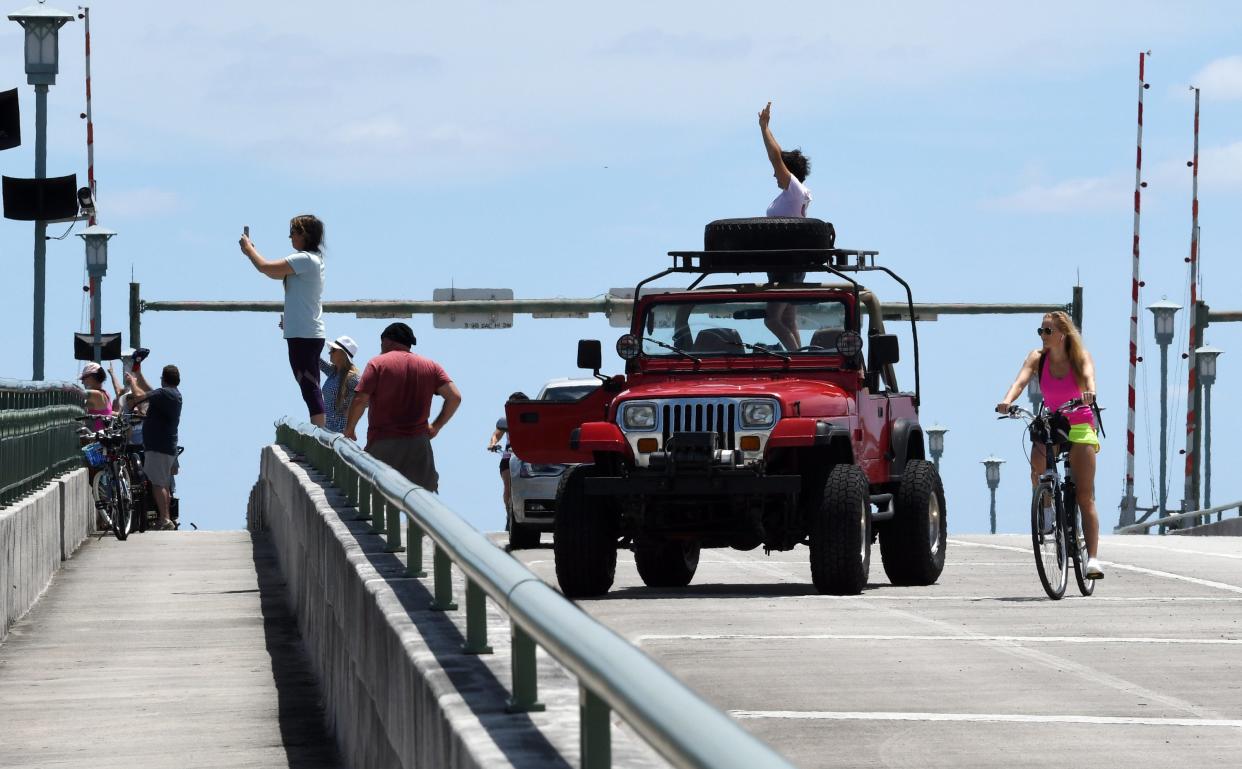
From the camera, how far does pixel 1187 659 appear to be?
1120cm

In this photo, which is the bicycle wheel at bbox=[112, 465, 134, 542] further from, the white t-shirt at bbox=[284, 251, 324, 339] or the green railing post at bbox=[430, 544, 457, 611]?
the green railing post at bbox=[430, 544, 457, 611]

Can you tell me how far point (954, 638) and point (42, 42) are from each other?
20161 millimetres

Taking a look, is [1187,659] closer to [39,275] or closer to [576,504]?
[576,504]

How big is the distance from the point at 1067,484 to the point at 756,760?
39.9 ft

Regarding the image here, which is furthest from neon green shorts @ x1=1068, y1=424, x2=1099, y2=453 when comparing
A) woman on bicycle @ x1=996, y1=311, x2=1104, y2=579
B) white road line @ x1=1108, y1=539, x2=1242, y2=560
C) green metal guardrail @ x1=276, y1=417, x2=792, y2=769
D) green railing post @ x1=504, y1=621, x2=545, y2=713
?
green railing post @ x1=504, y1=621, x2=545, y2=713

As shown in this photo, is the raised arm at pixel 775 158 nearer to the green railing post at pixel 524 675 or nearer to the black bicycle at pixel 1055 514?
the black bicycle at pixel 1055 514

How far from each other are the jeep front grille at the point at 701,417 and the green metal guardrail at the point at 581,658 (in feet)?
19.7

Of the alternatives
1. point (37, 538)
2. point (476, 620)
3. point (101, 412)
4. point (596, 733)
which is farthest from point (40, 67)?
point (596, 733)

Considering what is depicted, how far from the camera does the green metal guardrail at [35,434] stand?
16734mm

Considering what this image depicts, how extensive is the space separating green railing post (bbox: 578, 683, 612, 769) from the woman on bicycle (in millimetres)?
11084

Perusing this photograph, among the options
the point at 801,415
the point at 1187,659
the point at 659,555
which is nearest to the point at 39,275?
the point at 659,555

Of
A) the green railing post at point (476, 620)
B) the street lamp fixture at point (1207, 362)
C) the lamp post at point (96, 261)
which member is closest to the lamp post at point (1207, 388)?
the street lamp fixture at point (1207, 362)

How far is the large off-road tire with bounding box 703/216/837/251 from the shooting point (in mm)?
16297

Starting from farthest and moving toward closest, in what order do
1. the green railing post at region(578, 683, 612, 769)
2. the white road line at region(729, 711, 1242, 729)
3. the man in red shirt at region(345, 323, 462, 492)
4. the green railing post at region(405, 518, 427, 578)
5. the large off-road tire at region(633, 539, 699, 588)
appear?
the large off-road tire at region(633, 539, 699, 588)
the man in red shirt at region(345, 323, 462, 492)
the white road line at region(729, 711, 1242, 729)
the green railing post at region(405, 518, 427, 578)
the green railing post at region(578, 683, 612, 769)
